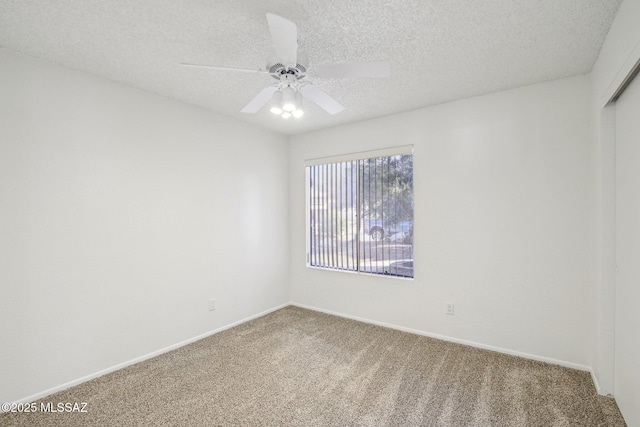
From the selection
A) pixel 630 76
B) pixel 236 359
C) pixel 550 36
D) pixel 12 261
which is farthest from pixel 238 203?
pixel 630 76

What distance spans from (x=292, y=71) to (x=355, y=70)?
1.36 feet

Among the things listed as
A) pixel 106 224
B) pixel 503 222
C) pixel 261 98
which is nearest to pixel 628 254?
pixel 503 222

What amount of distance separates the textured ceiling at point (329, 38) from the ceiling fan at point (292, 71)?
0.27 metres

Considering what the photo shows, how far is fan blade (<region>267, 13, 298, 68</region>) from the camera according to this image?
4.27 ft

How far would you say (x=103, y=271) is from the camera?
2.46 metres

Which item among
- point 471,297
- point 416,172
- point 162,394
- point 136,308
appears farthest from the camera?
point 416,172

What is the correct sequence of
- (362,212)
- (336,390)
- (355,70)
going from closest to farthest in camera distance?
(355,70) → (336,390) → (362,212)

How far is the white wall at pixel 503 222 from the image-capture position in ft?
8.08

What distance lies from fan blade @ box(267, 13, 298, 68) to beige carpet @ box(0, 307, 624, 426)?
2261 millimetres

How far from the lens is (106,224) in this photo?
248 cm

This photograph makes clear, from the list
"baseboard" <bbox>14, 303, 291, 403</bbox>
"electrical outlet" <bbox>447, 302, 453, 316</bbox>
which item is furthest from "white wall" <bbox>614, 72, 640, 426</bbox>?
"baseboard" <bbox>14, 303, 291, 403</bbox>

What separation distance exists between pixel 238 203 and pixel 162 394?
6.84 feet

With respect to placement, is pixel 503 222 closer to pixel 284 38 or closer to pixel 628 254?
pixel 628 254

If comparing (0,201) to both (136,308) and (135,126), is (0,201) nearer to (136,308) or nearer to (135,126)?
(135,126)
